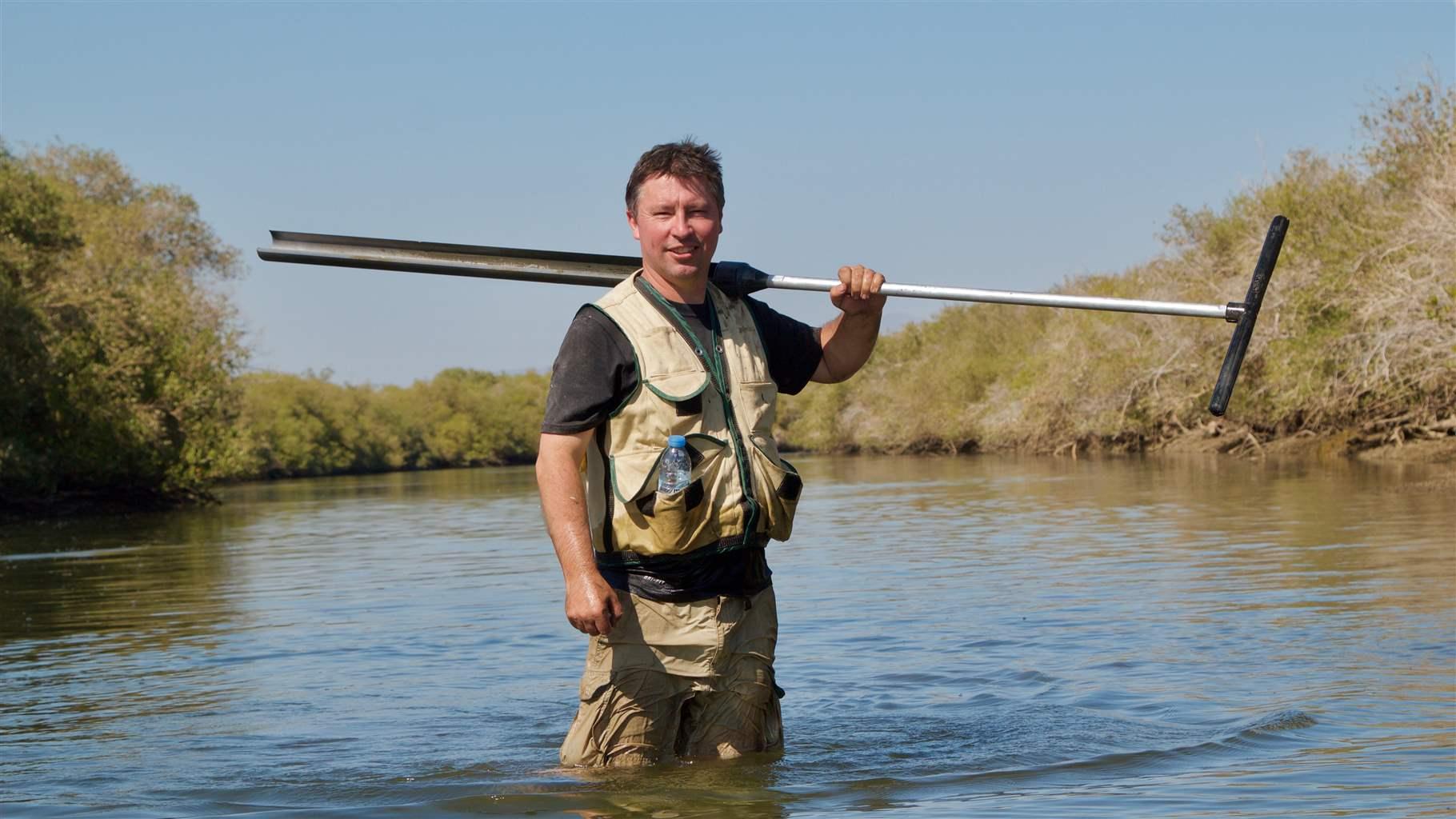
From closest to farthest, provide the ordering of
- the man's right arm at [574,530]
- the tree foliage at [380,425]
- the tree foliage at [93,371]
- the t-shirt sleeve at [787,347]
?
the man's right arm at [574,530] < the t-shirt sleeve at [787,347] < the tree foliage at [93,371] < the tree foliage at [380,425]

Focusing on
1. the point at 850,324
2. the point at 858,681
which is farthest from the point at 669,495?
the point at 858,681

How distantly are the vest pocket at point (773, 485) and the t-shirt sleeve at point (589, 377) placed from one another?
0.48 meters

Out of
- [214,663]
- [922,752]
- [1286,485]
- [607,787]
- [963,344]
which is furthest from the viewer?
[963,344]

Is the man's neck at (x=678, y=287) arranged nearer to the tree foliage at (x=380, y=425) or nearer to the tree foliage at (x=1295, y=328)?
the tree foliage at (x=1295, y=328)

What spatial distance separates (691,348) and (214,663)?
19.0ft

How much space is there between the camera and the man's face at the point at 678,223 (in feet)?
16.5

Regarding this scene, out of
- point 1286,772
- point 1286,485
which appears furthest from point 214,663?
point 1286,485

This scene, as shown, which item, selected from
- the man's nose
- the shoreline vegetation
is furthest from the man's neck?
the shoreline vegetation

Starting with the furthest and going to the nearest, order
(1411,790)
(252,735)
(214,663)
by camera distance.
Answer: (214,663) → (252,735) → (1411,790)

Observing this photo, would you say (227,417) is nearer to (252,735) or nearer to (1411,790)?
(252,735)

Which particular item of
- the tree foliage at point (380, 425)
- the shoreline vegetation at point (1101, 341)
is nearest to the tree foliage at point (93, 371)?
the shoreline vegetation at point (1101, 341)

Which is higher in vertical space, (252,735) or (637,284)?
(637,284)

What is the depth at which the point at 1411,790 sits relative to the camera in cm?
484

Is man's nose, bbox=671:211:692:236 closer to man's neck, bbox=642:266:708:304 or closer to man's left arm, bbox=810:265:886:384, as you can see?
man's neck, bbox=642:266:708:304
